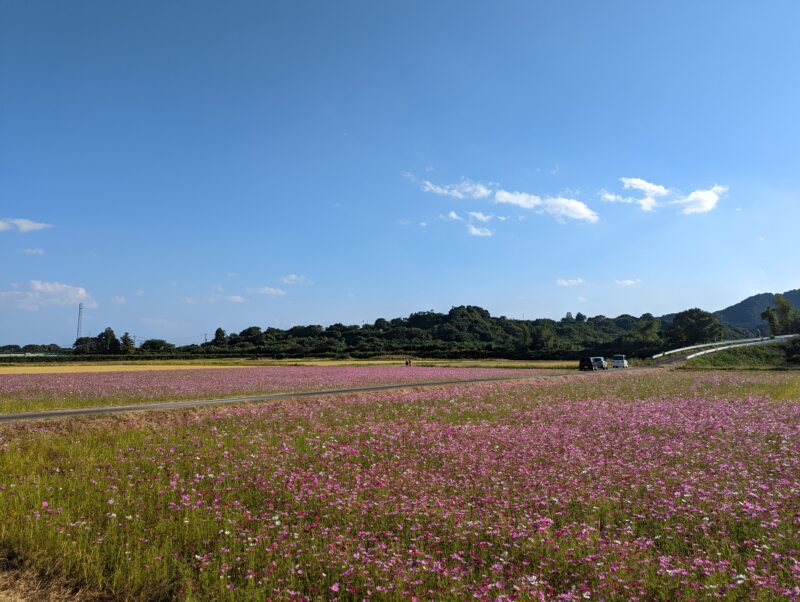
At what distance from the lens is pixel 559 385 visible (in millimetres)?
34188

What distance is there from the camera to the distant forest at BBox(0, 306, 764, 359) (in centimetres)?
11262

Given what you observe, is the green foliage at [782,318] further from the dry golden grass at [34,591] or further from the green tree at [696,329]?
the dry golden grass at [34,591]

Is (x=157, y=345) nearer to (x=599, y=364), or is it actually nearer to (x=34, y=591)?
(x=599, y=364)

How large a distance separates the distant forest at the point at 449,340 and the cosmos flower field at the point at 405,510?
8702cm

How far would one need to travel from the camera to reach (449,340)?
171875mm

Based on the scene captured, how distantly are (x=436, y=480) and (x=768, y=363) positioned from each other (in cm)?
8466

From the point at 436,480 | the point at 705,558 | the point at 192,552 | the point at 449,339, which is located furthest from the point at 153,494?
the point at 449,339

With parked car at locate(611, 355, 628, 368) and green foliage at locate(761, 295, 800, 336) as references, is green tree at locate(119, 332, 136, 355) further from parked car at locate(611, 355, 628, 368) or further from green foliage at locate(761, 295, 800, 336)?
green foliage at locate(761, 295, 800, 336)

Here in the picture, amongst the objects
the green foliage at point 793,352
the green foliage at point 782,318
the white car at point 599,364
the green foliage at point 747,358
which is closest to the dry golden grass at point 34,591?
Result: the white car at point 599,364

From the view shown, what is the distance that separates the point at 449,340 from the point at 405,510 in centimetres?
16440

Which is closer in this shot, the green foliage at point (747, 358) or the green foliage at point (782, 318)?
the green foliage at point (747, 358)

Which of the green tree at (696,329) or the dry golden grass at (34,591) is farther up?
the green tree at (696,329)

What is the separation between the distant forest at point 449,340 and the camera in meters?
113

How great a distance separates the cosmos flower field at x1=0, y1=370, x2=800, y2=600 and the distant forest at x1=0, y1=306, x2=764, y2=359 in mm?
87020
